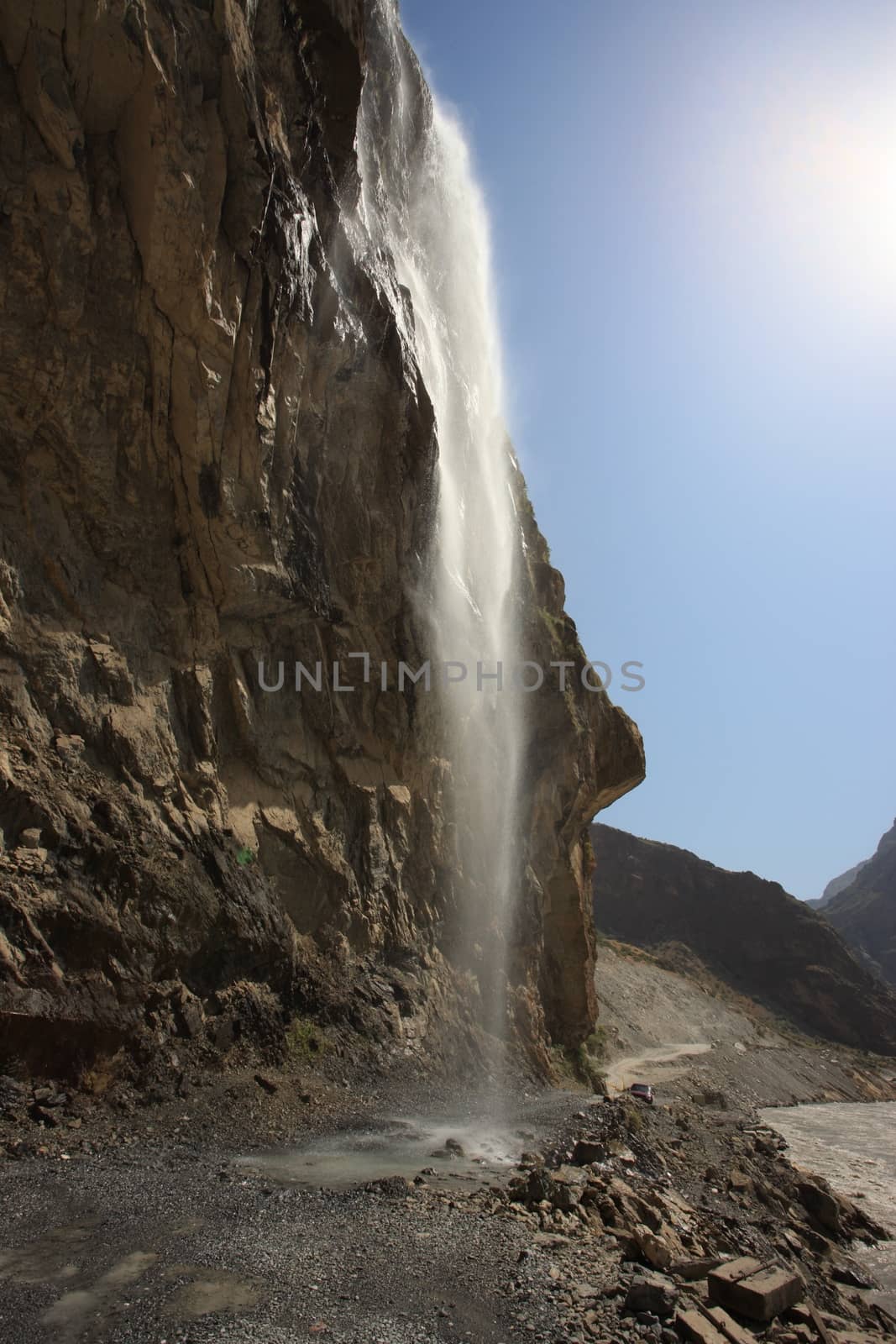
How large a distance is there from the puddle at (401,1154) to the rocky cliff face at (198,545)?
2134 millimetres

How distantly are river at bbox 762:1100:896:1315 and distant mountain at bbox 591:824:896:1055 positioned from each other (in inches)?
1299

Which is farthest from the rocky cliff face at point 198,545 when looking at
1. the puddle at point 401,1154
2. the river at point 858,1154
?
the river at point 858,1154

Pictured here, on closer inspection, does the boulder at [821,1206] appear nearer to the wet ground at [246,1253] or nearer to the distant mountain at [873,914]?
the wet ground at [246,1253]

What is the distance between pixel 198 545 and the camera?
12.1 meters

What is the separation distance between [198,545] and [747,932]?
8787 cm

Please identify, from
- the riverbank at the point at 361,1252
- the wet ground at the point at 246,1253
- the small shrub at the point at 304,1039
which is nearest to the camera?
the wet ground at the point at 246,1253

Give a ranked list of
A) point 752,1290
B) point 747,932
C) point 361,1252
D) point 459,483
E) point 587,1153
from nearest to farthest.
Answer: point 361,1252 < point 752,1290 < point 587,1153 < point 459,483 < point 747,932

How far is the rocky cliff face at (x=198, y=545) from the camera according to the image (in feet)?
31.4

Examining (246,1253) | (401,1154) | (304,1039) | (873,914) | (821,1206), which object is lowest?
(873,914)

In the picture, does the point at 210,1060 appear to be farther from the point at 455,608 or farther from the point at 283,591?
the point at 455,608

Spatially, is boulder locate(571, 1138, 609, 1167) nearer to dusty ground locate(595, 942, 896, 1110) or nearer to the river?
the river

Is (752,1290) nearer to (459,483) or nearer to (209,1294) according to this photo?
(209,1294)

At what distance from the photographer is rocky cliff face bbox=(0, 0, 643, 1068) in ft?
31.4

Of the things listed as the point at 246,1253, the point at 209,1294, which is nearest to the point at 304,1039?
the point at 246,1253
